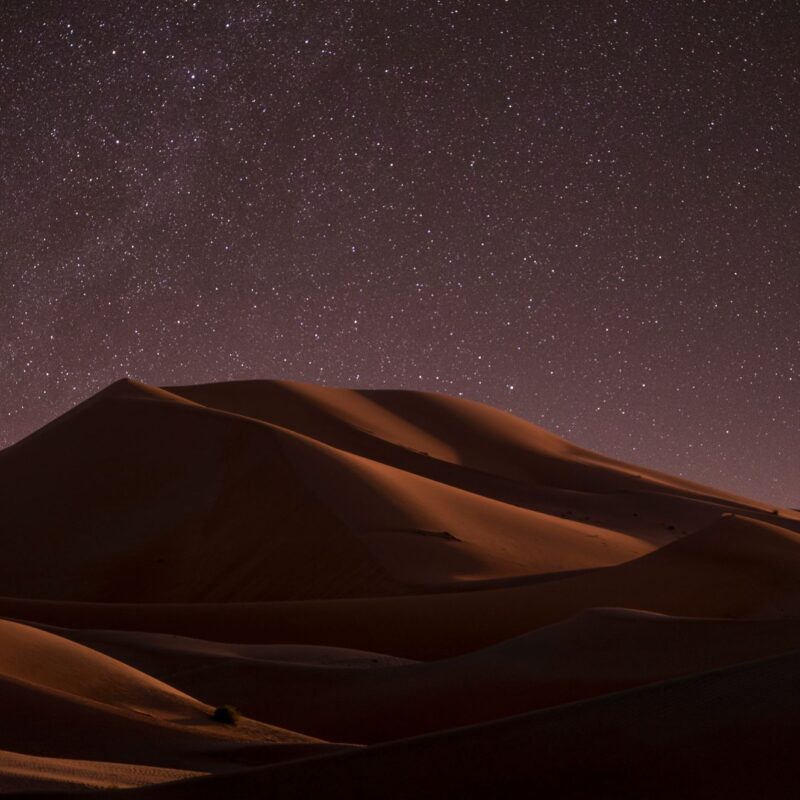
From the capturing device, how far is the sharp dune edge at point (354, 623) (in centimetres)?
404

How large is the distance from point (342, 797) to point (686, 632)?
28.9ft

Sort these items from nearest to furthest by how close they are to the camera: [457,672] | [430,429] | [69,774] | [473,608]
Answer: [69,774] < [457,672] < [473,608] < [430,429]

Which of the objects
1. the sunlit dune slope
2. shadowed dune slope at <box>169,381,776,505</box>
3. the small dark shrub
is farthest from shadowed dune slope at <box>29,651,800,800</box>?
shadowed dune slope at <box>169,381,776,505</box>

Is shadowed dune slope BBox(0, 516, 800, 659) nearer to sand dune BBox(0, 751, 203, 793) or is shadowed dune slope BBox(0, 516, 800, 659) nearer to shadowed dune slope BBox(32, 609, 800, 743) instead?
shadowed dune slope BBox(32, 609, 800, 743)

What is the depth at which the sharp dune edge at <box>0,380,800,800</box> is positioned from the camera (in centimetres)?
404

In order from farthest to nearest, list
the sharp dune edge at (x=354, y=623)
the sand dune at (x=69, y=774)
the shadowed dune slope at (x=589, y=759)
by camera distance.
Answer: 1. the sand dune at (x=69, y=774)
2. the sharp dune edge at (x=354, y=623)
3. the shadowed dune slope at (x=589, y=759)

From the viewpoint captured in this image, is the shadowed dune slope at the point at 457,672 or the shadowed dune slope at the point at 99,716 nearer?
the shadowed dune slope at the point at 99,716

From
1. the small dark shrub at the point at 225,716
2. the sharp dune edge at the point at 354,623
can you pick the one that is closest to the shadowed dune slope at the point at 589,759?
the sharp dune edge at the point at 354,623

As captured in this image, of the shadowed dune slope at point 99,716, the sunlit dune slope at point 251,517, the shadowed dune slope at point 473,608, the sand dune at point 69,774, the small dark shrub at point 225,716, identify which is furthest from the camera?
the sunlit dune slope at point 251,517

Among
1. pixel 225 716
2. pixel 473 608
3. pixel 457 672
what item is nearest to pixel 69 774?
pixel 225 716

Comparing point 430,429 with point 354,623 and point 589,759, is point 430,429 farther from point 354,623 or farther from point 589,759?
point 589,759

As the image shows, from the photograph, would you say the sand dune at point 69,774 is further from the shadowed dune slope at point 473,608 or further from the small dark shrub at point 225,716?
the shadowed dune slope at point 473,608

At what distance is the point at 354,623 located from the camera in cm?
1661

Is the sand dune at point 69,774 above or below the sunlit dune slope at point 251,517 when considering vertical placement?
below
